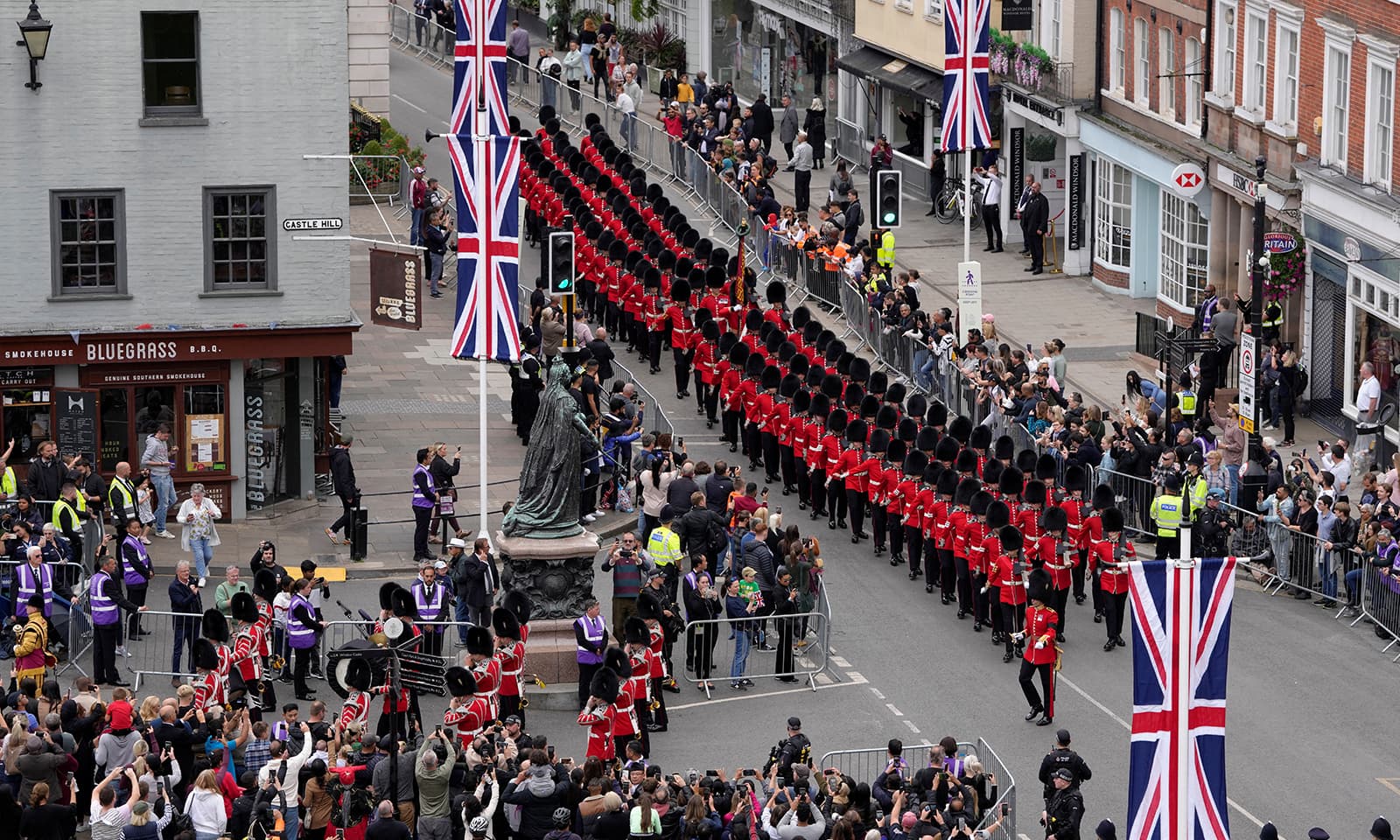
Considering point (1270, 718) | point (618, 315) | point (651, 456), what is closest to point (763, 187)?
point (618, 315)

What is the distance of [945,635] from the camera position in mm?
33844

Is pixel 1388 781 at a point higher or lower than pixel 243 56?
lower

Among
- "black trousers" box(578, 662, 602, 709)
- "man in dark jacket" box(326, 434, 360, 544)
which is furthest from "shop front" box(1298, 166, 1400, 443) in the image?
"black trousers" box(578, 662, 602, 709)

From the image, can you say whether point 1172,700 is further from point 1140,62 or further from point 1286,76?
point 1140,62

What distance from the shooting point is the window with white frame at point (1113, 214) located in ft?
171

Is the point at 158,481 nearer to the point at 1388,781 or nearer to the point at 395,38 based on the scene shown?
the point at 1388,781

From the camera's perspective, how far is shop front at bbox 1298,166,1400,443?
4125cm

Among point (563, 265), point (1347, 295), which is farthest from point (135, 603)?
point (1347, 295)

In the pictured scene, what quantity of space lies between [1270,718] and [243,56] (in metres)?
16.7

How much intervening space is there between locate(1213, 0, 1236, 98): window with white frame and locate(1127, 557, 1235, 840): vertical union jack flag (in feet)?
96.9

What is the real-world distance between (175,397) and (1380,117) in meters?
18.1

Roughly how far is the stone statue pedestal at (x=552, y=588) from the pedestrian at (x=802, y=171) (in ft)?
81.3

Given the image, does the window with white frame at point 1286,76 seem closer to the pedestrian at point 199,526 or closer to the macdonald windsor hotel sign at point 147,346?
the macdonald windsor hotel sign at point 147,346

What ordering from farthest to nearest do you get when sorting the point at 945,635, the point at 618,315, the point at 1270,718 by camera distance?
the point at 618,315 < the point at 945,635 < the point at 1270,718
